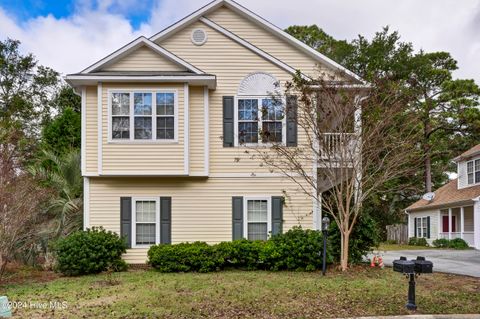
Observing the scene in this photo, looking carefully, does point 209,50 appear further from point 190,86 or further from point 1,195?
point 1,195

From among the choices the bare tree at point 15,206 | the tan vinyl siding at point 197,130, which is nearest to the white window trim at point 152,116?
the tan vinyl siding at point 197,130

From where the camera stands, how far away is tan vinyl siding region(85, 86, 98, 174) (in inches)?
529

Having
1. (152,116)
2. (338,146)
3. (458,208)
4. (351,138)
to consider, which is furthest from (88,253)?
(458,208)

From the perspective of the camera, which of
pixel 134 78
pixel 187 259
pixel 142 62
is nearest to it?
pixel 187 259

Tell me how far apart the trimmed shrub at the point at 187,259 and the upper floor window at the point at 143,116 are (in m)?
3.29

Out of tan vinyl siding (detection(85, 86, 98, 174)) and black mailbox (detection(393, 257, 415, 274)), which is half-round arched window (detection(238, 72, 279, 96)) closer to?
tan vinyl siding (detection(85, 86, 98, 174))

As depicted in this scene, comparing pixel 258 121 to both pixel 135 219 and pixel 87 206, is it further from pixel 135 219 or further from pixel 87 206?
pixel 87 206

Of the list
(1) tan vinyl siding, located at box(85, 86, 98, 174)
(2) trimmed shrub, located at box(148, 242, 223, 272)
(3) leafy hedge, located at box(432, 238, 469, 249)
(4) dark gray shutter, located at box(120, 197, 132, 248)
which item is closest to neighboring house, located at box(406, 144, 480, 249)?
(3) leafy hedge, located at box(432, 238, 469, 249)

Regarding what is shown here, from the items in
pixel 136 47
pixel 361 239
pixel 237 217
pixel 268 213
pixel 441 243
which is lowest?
pixel 441 243

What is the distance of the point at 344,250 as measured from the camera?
38.4 ft

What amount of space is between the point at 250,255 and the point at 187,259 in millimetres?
1736

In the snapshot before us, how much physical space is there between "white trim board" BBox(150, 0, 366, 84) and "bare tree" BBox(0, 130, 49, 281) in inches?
224

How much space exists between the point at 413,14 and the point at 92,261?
56.7 feet

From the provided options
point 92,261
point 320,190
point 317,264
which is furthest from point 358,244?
point 92,261
